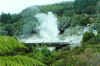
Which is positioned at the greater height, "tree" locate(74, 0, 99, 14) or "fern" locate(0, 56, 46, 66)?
"tree" locate(74, 0, 99, 14)

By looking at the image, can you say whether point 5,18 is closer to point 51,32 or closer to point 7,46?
point 51,32

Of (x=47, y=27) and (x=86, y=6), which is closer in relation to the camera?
(x=86, y=6)

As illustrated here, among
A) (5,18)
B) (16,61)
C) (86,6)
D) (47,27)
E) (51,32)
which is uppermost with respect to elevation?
(86,6)

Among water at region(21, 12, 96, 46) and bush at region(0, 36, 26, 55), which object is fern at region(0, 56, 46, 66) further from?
water at region(21, 12, 96, 46)

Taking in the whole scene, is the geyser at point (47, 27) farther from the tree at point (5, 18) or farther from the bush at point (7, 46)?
the bush at point (7, 46)

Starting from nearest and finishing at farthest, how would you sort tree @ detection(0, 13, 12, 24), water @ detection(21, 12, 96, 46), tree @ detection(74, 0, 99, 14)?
water @ detection(21, 12, 96, 46), tree @ detection(0, 13, 12, 24), tree @ detection(74, 0, 99, 14)

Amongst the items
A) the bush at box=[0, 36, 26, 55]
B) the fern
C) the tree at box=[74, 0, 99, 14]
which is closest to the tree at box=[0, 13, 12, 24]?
the tree at box=[74, 0, 99, 14]

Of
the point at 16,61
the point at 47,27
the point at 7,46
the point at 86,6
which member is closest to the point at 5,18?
the point at 47,27

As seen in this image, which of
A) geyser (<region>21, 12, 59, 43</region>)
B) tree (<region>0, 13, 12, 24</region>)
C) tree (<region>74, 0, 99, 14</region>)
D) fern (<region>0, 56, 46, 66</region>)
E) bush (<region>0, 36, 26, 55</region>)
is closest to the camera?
fern (<region>0, 56, 46, 66</region>)

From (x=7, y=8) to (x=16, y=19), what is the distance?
514 millimetres

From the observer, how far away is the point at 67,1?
713 cm

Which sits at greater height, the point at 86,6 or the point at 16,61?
the point at 86,6

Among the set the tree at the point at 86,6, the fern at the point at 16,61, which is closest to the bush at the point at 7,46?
the fern at the point at 16,61

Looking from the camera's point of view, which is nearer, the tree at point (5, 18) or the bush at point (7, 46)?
the bush at point (7, 46)
